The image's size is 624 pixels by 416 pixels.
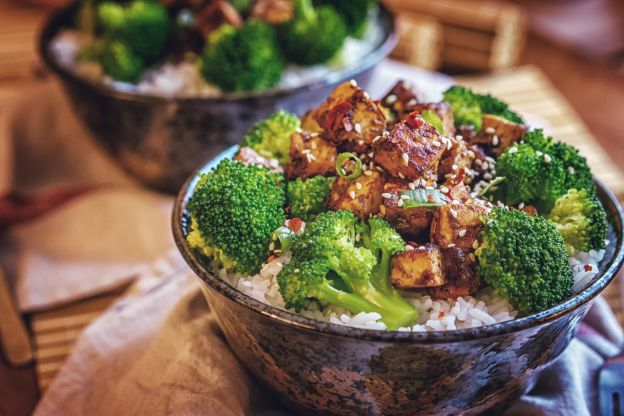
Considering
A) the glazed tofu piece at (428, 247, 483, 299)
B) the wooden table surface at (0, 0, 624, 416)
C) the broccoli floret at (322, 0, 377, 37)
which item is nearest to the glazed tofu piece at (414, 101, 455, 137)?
the glazed tofu piece at (428, 247, 483, 299)

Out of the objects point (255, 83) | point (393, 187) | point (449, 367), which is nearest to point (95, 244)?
point (255, 83)

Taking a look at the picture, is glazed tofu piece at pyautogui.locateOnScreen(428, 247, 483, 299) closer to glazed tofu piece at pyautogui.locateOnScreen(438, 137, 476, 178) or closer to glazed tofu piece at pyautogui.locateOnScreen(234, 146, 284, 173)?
glazed tofu piece at pyautogui.locateOnScreen(438, 137, 476, 178)

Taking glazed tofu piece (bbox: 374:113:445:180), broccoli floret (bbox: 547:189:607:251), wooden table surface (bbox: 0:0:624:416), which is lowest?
wooden table surface (bbox: 0:0:624:416)

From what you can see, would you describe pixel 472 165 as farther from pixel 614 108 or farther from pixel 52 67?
pixel 614 108

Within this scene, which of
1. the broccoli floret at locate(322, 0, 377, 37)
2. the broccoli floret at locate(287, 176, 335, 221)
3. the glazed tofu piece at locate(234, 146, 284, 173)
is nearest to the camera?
the broccoli floret at locate(287, 176, 335, 221)

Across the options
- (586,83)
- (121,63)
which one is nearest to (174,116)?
(121,63)

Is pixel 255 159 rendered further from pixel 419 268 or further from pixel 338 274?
pixel 419 268

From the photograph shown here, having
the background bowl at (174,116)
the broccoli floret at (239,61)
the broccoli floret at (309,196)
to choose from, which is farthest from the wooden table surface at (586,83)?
the broccoli floret at (309,196)
